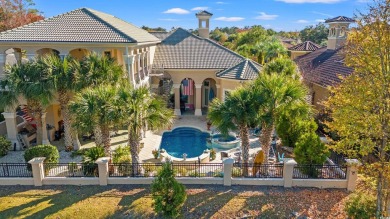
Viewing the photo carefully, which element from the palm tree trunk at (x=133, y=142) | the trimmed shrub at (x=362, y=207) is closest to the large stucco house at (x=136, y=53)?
the palm tree trunk at (x=133, y=142)

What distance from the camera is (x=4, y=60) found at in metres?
20.9

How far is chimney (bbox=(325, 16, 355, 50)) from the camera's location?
33.3 metres

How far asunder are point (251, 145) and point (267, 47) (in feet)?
77.9

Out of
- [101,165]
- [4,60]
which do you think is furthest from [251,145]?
[4,60]

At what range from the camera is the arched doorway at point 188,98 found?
1313 inches

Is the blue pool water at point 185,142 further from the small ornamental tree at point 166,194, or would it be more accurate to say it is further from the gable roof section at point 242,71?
the small ornamental tree at point 166,194

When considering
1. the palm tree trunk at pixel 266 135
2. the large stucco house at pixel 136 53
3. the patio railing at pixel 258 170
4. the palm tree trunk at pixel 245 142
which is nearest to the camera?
the palm tree trunk at pixel 245 142

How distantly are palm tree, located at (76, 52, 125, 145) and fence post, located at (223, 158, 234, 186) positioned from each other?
8.60m

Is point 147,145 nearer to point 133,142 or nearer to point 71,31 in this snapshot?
point 133,142

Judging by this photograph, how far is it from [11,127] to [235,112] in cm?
1749

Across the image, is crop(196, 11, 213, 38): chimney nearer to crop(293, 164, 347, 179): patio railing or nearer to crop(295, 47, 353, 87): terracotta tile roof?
crop(295, 47, 353, 87): terracotta tile roof

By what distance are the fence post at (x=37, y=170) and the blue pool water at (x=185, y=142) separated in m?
9.76

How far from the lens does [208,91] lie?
34.3 meters

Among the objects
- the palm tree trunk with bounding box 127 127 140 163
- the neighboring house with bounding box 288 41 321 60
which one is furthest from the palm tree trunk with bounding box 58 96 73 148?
the neighboring house with bounding box 288 41 321 60
